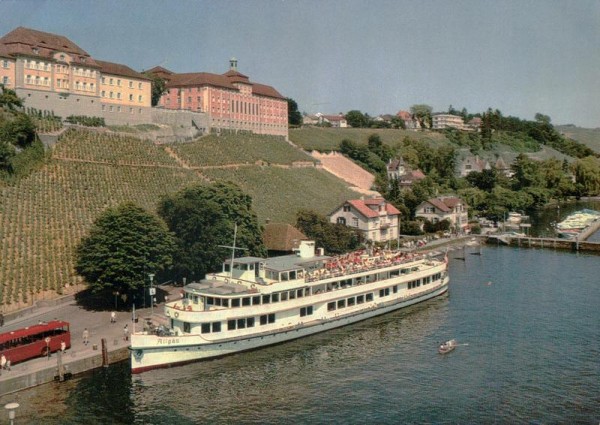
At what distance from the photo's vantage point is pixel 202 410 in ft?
113

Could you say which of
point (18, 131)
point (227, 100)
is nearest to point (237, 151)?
point (227, 100)

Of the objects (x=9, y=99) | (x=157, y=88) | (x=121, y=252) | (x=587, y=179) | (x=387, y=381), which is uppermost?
(x=157, y=88)

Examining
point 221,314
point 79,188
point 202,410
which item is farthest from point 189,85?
point 202,410

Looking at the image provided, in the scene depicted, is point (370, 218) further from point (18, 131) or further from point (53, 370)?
point (53, 370)

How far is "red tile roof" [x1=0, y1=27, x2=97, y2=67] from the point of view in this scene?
8081cm

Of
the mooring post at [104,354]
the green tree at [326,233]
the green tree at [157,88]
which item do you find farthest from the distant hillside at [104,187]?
the green tree at [157,88]

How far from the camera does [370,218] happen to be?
276ft

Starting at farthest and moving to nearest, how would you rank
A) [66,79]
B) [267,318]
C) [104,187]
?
[66,79] → [104,187] → [267,318]

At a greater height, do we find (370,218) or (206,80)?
(206,80)

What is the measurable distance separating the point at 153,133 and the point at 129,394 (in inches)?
2625

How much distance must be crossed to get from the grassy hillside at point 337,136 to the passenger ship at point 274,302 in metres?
82.0

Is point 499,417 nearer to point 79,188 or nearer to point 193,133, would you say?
point 79,188

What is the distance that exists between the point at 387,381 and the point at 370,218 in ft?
154

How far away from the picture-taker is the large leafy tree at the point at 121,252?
4800cm
